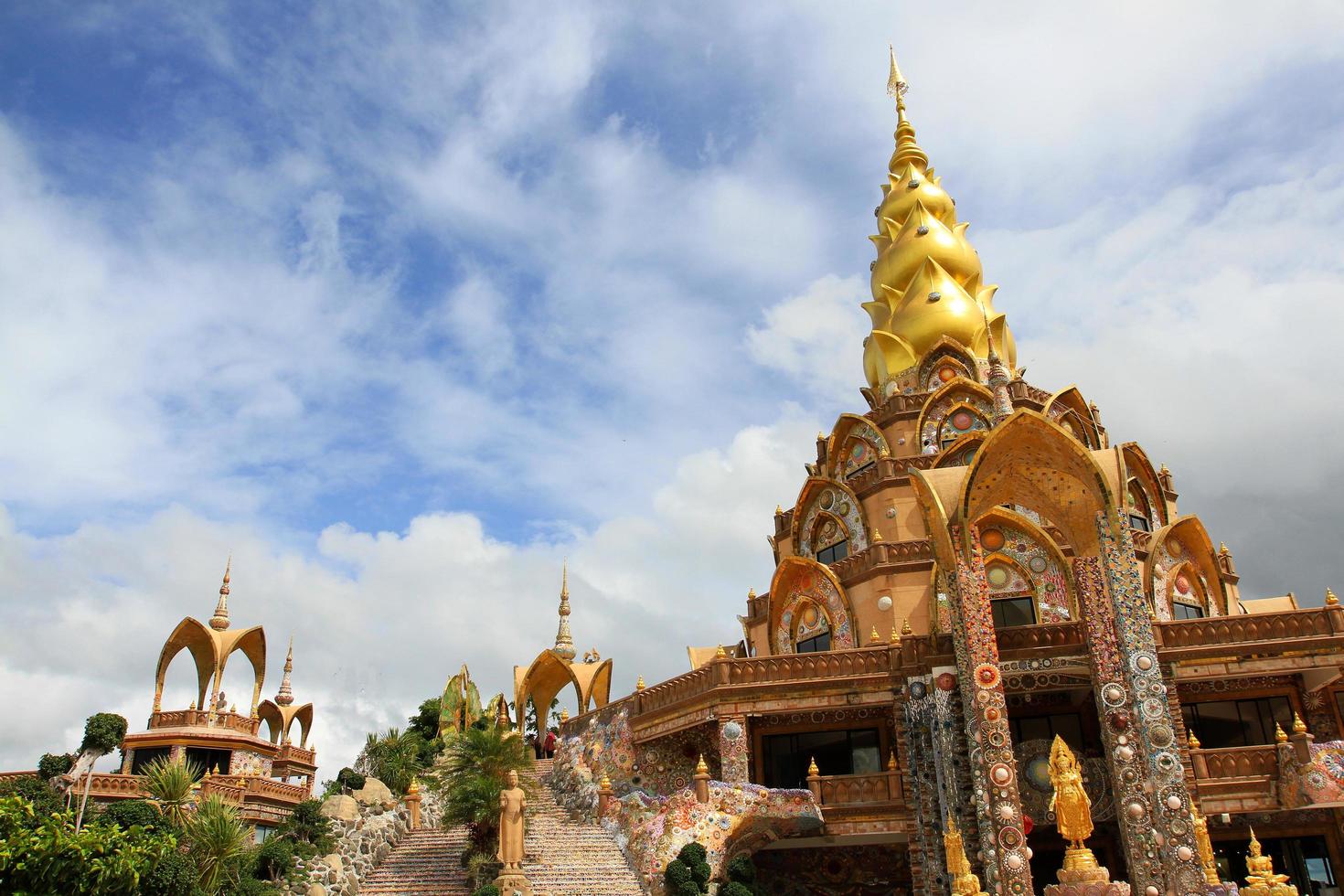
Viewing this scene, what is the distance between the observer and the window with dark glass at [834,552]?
107 feet

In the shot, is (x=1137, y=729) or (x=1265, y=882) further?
(x=1137, y=729)

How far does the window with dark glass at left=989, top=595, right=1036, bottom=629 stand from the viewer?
2781 cm

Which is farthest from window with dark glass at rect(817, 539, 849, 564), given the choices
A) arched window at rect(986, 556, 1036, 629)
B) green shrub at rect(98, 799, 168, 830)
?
green shrub at rect(98, 799, 168, 830)

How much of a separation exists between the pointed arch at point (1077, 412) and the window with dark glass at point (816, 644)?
1015 cm

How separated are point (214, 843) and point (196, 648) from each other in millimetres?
16281

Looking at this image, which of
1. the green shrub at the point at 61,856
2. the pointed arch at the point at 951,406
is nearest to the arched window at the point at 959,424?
the pointed arch at the point at 951,406

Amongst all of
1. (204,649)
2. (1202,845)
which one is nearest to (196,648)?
→ (204,649)

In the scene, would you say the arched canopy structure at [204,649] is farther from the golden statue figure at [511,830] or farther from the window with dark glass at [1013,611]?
the window with dark glass at [1013,611]

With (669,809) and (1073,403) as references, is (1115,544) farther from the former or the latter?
(1073,403)

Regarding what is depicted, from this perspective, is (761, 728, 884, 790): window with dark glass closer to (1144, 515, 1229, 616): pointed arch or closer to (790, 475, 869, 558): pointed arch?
(790, 475, 869, 558): pointed arch

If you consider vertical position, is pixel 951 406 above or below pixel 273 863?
above

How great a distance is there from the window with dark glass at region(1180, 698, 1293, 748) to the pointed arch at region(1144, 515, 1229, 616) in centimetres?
454

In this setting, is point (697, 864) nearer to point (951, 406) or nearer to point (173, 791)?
point (173, 791)

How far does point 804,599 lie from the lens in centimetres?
3106
